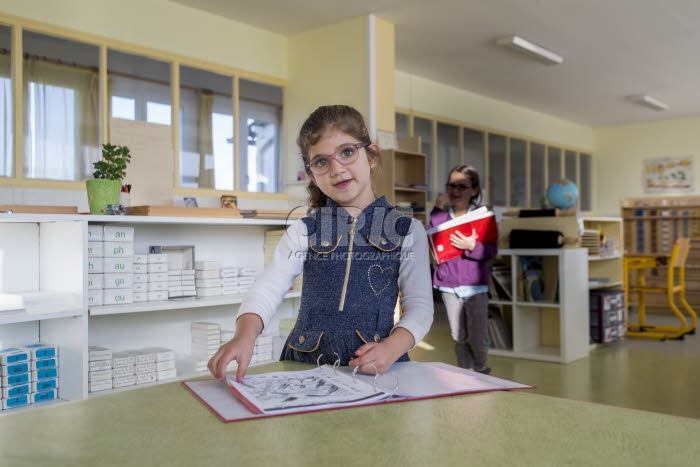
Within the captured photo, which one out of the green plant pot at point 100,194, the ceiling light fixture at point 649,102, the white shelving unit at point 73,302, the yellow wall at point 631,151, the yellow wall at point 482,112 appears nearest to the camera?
the white shelving unit at point 73,302

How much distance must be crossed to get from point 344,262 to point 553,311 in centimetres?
398

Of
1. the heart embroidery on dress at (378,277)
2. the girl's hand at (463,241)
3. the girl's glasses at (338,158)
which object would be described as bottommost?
the heart embroidery on dress at (378,277)

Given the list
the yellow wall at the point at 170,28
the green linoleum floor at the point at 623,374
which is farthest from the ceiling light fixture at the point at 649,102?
the yellow wall at the point at 170,28

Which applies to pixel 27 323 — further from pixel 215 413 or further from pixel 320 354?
pixel 215 413

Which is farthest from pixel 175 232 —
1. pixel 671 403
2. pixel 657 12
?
pixel 657 12

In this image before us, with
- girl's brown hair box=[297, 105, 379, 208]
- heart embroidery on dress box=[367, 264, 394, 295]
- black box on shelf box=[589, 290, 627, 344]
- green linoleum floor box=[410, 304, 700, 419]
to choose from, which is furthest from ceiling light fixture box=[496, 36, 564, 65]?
heart embroidery on dress box=[367, 264, 394, 295]

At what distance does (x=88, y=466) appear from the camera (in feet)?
2.15

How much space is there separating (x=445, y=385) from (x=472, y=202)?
2.88 metres

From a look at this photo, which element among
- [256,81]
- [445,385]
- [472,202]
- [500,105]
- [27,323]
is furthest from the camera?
[500,105]

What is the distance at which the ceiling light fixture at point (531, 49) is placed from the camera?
593 centimetres

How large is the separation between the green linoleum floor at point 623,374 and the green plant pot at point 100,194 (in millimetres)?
1633

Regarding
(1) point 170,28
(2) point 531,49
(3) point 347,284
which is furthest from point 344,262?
(2) point 531,49

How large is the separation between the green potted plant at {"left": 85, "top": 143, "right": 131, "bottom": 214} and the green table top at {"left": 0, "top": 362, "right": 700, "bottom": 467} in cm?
193

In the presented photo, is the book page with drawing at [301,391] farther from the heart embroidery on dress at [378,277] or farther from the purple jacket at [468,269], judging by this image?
the purple jacket at [468,269]
